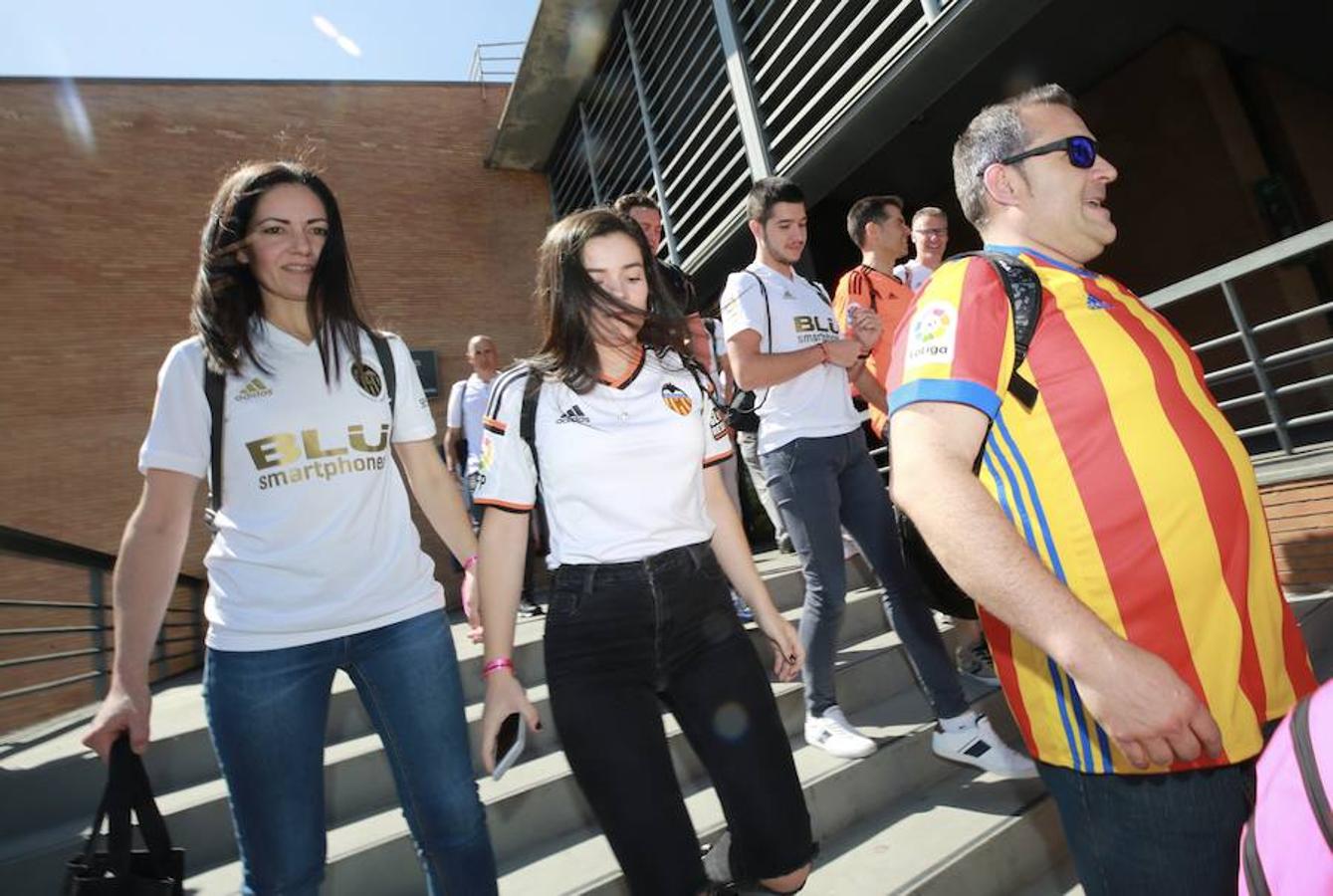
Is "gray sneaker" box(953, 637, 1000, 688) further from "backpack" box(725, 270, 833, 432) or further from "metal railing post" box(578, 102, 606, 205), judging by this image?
"metal railing post" box(578, 102, 606, 205)

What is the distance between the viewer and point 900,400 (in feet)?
4.32

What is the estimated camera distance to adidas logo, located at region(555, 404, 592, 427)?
1887 millimetres

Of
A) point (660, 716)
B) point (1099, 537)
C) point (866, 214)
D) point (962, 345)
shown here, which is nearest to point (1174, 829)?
point (1099, 537)

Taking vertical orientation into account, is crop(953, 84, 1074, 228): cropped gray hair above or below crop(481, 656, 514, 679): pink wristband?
above

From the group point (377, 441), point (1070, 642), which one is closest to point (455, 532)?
point (377, 441)

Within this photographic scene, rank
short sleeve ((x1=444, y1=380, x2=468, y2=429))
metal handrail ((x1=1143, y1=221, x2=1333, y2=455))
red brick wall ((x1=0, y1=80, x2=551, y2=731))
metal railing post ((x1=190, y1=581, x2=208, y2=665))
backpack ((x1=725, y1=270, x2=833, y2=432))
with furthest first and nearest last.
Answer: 1. red brick wall ((x1=0, y1=80, x2=551, y2=731))
2. metal railing post ((x1=190, y1=581, x2=208, y2=665))
3. short sleeve ((x1=444, y1=380, x2=468, y2=429))
4. metal handrail ((x1=1143, y1=221, x2=1333, y2=455))
5. backpack ((x1=725, y1=270, x2=833, y2=432))

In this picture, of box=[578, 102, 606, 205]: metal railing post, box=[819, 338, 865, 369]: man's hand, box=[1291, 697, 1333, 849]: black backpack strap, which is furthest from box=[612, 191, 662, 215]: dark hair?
box=[578, 102, 606, 205]: metal railing post

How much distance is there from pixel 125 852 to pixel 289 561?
2.20 ft

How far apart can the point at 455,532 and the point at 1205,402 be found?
1.83 metres

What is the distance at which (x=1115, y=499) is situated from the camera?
122 cm

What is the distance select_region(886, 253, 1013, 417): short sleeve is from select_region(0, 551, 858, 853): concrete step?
203cm

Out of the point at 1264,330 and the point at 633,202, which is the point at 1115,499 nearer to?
the point at 633,202

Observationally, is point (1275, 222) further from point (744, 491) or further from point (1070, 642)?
point (1070, 642)

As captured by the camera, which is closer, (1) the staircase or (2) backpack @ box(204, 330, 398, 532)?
(2) backpack @ box(204, 330, 398, 532)
